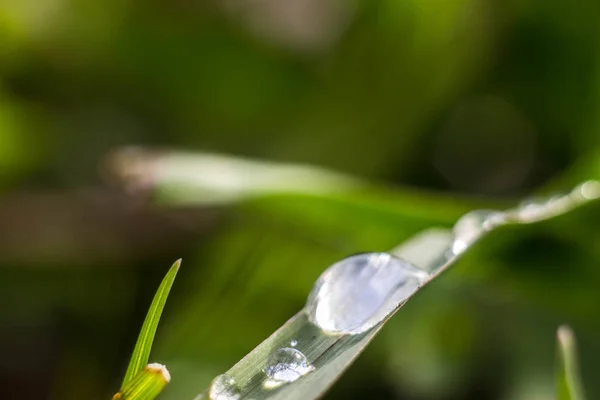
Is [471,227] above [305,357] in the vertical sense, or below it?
above

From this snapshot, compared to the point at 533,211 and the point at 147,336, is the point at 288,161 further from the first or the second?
the point at 147,336

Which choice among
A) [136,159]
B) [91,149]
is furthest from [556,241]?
[91,149]

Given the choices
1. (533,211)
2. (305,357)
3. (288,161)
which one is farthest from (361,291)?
(288,161)

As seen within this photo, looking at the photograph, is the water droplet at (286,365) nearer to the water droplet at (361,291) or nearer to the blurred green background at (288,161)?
the water droplet at (361,291)

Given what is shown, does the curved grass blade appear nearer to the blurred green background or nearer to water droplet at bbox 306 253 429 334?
water droplet at bbox 306 253 429 334

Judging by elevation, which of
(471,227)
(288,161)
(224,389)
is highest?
(288,161)

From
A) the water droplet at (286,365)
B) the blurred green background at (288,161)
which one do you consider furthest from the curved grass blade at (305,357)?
the blurred green background at (288,161)

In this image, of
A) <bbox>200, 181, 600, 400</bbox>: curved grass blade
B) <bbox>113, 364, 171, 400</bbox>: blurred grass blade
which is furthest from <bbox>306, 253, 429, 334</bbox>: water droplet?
<bbox>113, 364, 171, 400</bbox>: blurred grass blade
